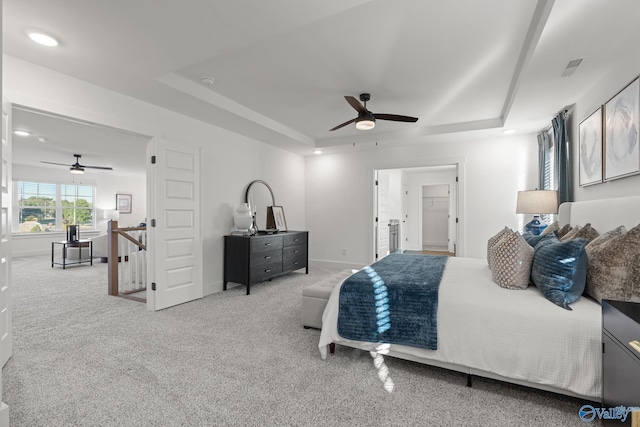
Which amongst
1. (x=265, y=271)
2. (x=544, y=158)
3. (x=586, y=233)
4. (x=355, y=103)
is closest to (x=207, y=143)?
(x=265, y=271)

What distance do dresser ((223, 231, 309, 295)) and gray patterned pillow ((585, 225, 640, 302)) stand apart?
3.57 meters

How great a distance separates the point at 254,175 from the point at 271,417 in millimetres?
4043

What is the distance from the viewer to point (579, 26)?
6.76 ft

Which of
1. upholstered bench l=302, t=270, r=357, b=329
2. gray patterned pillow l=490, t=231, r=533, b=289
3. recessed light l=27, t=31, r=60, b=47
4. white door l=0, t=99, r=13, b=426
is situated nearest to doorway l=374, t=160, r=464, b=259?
upholstered bench l=302, t=270, r=357, b=329

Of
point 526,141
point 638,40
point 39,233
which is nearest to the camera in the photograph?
point 638,40

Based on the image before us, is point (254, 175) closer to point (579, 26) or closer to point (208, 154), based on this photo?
point (208, 154)

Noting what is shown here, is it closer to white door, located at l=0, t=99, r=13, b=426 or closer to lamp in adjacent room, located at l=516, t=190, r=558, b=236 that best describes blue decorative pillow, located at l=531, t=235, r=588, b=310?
lamp in adjacent room, located at l=516, t=190, r=558, b=236

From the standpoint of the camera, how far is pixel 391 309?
2.15 m

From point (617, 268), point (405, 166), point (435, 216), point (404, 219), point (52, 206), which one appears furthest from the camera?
point (435, 216)

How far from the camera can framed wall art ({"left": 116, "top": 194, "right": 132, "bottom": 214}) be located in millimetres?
10078

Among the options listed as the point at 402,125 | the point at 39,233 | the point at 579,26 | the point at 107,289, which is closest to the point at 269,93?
the point at 402,125

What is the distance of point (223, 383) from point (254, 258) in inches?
94.7

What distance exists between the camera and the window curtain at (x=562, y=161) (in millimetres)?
3508

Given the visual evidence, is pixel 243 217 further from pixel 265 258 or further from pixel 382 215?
pixel 382 215
